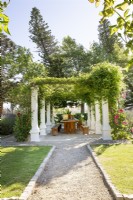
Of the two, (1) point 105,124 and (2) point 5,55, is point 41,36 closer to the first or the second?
(2) point 5,55

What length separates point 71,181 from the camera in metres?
6.03

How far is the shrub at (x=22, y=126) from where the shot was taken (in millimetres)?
13547

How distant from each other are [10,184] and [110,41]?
31583 millimetres

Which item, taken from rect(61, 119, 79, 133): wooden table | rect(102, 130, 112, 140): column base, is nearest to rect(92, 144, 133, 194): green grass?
rect(102, 130, 112, 140): column base

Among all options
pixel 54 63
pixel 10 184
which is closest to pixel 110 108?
pixel 10 184

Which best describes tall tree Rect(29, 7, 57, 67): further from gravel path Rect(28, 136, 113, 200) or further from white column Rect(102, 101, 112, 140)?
gravel path Rect(28, 136, 113, 200)

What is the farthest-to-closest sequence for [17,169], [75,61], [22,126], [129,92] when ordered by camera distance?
[75,61]
[129,92]
[22,126]
[17,169]

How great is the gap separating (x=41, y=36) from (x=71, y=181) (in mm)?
28869

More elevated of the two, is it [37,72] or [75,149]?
[37,72]

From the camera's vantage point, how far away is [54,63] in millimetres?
33594

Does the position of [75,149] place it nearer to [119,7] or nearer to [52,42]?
[119,7]

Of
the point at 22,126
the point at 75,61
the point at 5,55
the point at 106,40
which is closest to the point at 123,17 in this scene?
the point at 22,126

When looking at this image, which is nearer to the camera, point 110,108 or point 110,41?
point 110,108

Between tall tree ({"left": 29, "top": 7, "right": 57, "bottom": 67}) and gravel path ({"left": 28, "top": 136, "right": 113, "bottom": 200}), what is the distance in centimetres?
2591
